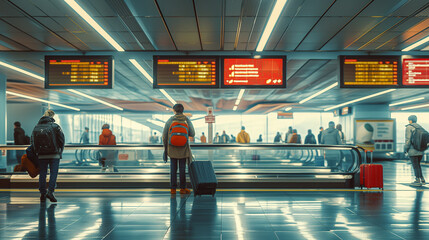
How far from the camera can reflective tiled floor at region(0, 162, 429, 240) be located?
12.8 feet

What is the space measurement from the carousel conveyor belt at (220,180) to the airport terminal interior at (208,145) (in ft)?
0.08

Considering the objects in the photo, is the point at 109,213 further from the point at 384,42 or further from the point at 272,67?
the point at 384,42

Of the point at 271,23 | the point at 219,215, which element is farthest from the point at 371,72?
the point at 219,215

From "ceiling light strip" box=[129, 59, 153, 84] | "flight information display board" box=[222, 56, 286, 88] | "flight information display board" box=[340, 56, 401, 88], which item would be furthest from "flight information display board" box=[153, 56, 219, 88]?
"flight information display board" box=[340, 56, 401, 88]

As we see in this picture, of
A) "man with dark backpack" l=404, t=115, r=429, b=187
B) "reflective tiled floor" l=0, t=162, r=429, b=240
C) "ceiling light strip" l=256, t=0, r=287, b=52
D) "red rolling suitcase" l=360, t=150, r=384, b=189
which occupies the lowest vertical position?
"reflective tiled floor" l=0, t=162, r=429, b=240

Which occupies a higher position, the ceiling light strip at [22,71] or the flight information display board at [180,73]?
the ceiling light strip at [22,71]

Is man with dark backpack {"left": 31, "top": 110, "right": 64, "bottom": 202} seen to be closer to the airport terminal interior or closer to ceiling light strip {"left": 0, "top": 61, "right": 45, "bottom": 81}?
the airport terminal interior

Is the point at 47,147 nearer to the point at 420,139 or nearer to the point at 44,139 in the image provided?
the point at 44,139

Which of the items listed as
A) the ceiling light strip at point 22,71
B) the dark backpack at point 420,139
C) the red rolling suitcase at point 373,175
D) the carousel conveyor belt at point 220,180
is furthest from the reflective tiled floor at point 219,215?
the ceiling light strip at point 22,71

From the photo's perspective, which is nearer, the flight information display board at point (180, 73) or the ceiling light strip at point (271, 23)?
the ceiling light strip at point (271, 23)

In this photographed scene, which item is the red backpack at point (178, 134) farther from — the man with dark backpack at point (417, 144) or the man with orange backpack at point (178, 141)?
the man with dark backpack at point (417, 144)

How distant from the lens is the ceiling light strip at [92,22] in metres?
5.60

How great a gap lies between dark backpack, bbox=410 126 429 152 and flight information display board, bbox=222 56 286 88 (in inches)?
139

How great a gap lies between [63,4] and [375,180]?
22.2 ft
